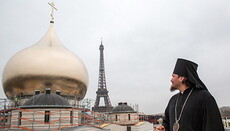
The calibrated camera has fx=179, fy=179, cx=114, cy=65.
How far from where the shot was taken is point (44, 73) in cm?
1789

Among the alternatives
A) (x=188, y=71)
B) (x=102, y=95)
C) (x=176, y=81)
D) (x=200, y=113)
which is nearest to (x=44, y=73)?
(x=176, y=81)

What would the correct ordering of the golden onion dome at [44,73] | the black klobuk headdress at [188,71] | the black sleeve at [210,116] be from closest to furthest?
the black sleeve at [210,116] → the black klobuk headdress at [188,71] → the golden onion dome at [44,73]

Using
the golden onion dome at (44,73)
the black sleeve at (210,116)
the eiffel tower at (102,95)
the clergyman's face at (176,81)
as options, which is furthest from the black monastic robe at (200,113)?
the eiffel tower at (102,95)

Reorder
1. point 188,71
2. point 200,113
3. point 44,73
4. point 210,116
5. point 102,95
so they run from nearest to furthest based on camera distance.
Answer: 1. point 210,116
2. point 200,113
3. point 188,71
4. point 44,73
5. point 102,95

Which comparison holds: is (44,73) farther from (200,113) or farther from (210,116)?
(210,116)

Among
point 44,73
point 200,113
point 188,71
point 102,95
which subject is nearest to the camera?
point 200,113

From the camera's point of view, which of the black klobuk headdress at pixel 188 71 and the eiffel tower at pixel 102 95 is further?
the eiffel tower at pixel 102 95

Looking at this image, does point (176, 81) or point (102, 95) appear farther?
point (102, 95)

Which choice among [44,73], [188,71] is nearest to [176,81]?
[188,71]

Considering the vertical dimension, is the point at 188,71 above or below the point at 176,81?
above

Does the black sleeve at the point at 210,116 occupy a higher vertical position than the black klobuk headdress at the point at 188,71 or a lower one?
lower

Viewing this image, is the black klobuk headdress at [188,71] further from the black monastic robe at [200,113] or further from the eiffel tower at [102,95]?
the eiffel tower at [102,95]

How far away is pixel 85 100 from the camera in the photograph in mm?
22406

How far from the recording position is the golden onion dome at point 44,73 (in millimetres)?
17766
